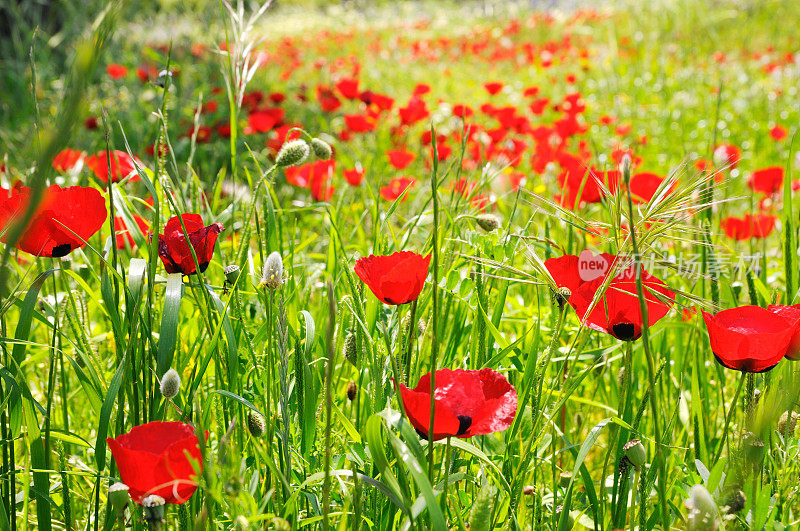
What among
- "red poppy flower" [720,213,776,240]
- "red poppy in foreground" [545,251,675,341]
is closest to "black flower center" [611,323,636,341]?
"red poppy in foreground" [545,251,675,341]

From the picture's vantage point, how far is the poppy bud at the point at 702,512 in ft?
2.03

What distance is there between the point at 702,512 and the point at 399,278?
390 mm

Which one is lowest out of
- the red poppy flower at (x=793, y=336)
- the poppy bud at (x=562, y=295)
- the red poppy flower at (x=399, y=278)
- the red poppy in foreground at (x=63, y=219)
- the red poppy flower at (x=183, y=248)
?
→ the red poppy flower at (x=793, y=336)

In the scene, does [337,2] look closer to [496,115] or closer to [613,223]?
[496,115]

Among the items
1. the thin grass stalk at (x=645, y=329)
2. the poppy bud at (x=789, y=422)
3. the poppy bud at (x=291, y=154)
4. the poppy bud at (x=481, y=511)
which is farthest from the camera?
the poppy bud at (x=291, y=154)

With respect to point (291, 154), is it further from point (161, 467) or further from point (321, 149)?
point (161, 467)

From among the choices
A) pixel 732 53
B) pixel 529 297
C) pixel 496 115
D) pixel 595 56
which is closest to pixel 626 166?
pixel 529 297

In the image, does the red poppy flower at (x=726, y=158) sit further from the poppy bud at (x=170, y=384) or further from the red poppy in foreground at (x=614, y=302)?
the poppy bud at (x=170, y=384)

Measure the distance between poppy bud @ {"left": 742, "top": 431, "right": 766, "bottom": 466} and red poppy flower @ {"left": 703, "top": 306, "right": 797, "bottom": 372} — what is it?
11 cm

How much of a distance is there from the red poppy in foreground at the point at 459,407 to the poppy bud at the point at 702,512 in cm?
18

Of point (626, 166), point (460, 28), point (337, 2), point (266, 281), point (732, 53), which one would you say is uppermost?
point (337, 2)

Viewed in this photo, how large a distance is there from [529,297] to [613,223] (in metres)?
0.89

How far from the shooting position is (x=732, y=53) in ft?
23.8

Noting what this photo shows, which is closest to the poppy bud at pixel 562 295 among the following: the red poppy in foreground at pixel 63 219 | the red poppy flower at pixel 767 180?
the red poppy in foreground at pixel 63 219
